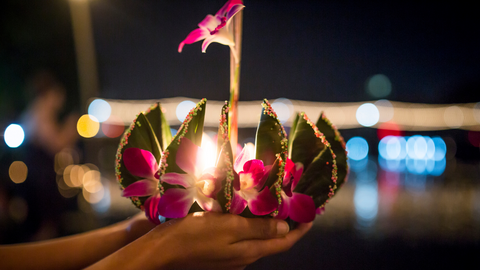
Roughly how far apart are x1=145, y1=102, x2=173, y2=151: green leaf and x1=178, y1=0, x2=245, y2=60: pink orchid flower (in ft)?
0.54

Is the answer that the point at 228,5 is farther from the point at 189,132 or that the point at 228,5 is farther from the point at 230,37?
the point at 189,132

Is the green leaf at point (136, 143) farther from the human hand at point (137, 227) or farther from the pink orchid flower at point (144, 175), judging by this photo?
the human hand at point (137, 227)

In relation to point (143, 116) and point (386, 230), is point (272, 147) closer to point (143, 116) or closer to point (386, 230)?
point (143, 116)

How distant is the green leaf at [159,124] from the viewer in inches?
23.0

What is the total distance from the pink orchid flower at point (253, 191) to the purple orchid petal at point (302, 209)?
0.07 metres

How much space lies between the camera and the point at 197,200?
18.8 inches

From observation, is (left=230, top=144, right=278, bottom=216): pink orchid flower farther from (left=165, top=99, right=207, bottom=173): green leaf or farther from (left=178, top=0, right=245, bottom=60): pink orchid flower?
(left=178, top=0, right=245, bottom=60): pink orchid flower

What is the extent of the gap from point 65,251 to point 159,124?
1.47ft

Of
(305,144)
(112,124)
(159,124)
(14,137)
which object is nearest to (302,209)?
(305,144)

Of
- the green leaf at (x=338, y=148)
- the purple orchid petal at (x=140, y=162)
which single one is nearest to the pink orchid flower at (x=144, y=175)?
the purple orchid petal at (x=140, y=162)

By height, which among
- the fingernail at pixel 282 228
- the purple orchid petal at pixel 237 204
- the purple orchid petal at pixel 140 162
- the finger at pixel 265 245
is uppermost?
the purple orchid petal at pixel 140 162

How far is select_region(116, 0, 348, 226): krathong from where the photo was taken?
17.9 inches

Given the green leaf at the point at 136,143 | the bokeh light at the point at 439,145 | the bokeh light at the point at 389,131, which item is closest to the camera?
the green leaf at the point at 136,143

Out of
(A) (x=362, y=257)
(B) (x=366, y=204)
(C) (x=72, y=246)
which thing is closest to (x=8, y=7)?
(C) (x=72, y=246)
